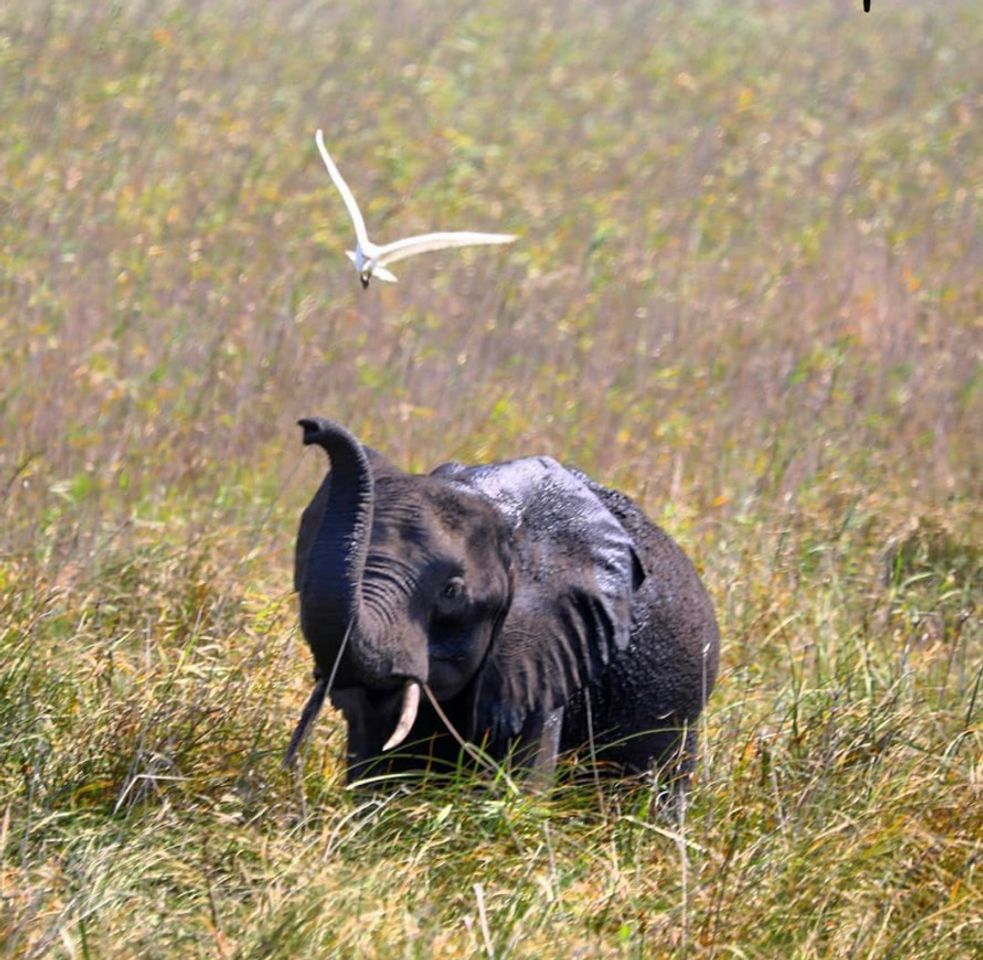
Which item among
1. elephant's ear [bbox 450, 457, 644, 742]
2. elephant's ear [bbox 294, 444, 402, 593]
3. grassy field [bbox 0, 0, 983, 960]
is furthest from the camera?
elephant's ear [bbox 450, 457, 644, 742]

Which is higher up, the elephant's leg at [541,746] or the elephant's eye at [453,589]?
the elephant's eye at [453,589]

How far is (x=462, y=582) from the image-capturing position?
17.2 feet

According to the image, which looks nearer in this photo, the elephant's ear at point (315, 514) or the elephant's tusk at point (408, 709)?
the elephant's tusk at point (408, 709)

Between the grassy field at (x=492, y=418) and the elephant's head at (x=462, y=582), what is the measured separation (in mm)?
301

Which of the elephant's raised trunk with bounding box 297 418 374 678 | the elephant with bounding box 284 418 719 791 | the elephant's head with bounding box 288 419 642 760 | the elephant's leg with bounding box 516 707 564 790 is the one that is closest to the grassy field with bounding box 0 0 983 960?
the elephant's leg with bounding box 516 707 564 790

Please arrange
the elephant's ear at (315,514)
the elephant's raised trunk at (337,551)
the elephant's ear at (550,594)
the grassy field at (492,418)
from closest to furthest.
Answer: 1. the elephant's raised trunk at (337,551)
2. the grassy field at (492,418)
3. the elephant's ear at (315,514)
4. the elephant's ear at (550,594)

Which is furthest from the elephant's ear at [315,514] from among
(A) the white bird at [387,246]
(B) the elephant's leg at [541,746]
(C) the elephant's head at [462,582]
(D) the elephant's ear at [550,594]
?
(B) the elephant's leg at [541,746]

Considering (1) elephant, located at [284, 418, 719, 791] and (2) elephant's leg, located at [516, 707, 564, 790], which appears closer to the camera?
(1) elephant, located at [284, 418, 719, 791]

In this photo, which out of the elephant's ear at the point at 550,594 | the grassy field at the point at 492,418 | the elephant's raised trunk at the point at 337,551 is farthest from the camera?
the elephant's ear at the point at 550,594

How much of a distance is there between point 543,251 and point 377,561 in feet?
25.6

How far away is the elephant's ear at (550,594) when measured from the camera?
5.46m

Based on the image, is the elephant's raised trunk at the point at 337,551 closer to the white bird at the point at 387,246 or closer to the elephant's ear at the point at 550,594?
the elephant's ear at the point at 550,594

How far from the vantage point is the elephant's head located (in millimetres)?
4852

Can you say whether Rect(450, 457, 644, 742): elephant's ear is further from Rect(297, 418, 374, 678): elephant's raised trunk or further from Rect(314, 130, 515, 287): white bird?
Rect(297, 418, 374, 678): elephant's raised trunk
